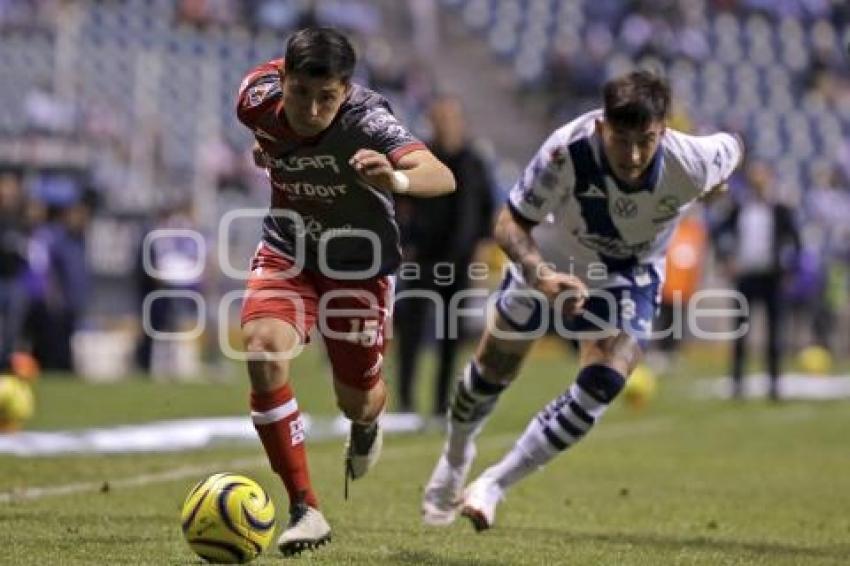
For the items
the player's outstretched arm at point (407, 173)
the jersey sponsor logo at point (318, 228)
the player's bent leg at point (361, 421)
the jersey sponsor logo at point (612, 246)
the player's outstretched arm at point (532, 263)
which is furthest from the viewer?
the jersey sponsor logo at point (612, 246)

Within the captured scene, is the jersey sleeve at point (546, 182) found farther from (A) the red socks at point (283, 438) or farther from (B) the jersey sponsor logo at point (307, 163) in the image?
(A) the red socks at point (283, 438)

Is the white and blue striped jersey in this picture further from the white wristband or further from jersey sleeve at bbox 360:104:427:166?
the white wristband

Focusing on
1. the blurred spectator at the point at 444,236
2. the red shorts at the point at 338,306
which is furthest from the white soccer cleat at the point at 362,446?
the blurred spectator at the point at 444,236

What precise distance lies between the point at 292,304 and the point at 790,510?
3546 millimetres

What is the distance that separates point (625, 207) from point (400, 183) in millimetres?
1946

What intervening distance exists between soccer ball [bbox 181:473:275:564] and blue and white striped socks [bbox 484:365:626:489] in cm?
187

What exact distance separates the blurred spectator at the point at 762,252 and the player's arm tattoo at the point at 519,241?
10.9 metres

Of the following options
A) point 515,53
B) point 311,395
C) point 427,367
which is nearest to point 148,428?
point 311,395

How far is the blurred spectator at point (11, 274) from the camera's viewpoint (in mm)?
20094

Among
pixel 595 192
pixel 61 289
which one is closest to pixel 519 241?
pixel 595 192

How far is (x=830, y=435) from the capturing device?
15234 millimetres

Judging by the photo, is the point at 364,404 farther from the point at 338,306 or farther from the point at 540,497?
the point at 540,497

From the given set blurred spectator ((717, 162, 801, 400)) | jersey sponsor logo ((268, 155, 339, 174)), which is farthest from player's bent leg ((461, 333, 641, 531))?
blurred spectator ((717, 162, 801, 400))

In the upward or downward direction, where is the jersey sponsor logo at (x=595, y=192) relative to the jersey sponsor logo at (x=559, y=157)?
downward
